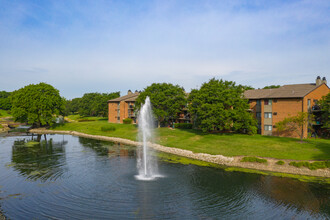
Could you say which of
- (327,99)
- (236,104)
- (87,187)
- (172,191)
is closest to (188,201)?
(172,191)

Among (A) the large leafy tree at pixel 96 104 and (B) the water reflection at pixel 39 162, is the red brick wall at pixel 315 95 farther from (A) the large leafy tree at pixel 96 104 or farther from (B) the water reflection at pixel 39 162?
(A) the large leafy tree at pixel 96 104

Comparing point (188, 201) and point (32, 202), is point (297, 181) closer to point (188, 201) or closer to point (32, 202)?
point (188, 201)

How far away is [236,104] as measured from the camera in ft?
190

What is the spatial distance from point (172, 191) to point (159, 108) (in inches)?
2006

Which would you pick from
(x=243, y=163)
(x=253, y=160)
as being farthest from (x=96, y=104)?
(x=253, y=160)

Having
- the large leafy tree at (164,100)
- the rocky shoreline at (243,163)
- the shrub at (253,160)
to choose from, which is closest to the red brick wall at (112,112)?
the large leafy tree at (164,100)

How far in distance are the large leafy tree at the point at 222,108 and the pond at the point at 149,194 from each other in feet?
69.3

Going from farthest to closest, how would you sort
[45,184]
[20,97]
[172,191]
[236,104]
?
1. [20,97]
2. [236,104]
3. [45,184]
4. [172,191]

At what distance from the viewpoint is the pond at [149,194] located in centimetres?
2210

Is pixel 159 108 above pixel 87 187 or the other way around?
above

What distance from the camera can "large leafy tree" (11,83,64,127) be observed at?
274 feet

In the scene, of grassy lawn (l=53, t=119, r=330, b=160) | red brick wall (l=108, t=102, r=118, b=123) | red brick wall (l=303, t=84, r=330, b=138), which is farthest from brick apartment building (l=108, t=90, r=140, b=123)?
red brick wall (l=303, t=84, r=330, b=138)

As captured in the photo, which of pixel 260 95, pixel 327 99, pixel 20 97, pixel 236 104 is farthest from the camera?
pixel 20 97

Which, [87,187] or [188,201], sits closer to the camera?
[188,201]
